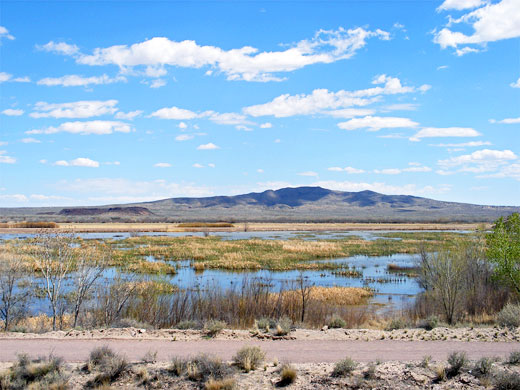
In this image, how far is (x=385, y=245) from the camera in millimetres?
61781

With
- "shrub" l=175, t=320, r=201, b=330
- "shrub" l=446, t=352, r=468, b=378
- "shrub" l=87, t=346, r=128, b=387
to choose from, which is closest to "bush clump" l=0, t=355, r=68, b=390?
"shrub" l=87, t=346, r=128, b=387

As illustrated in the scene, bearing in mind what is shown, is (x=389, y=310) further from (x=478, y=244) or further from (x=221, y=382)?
(x=221, y=382)

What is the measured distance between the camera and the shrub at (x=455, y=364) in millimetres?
11062

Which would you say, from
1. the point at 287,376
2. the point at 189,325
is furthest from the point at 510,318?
the point at 189,325

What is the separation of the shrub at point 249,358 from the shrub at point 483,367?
5236 mm

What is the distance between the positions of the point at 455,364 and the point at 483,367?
25.2 inches

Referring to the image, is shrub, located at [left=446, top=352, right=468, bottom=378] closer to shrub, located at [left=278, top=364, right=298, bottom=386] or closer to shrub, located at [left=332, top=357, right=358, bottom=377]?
shrub, located at [left=332, top=357, right=358, bottom=377]

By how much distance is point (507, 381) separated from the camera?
1032cm

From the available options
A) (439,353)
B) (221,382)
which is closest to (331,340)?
(439,353)

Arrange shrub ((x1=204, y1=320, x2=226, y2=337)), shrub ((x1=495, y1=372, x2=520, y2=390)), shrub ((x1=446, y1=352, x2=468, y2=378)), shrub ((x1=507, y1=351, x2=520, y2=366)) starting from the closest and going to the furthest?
shrub ((x1=495, y1=372, x2=520, y2=390)), shrub ((x1=446, y1=352, x2=468, y2=378)), shrub ((x1=507, y1=351, x2=520, y2=366)), shrub ((x1=204, y1=320, x2=226, y2=337))

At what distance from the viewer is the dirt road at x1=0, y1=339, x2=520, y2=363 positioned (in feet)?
40.0

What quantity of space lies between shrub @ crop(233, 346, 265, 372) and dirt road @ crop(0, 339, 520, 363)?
623 mm

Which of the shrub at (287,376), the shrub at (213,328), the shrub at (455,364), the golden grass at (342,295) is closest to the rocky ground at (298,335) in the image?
the shrub at (213,328)

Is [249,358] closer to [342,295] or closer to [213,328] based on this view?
[213,328]
